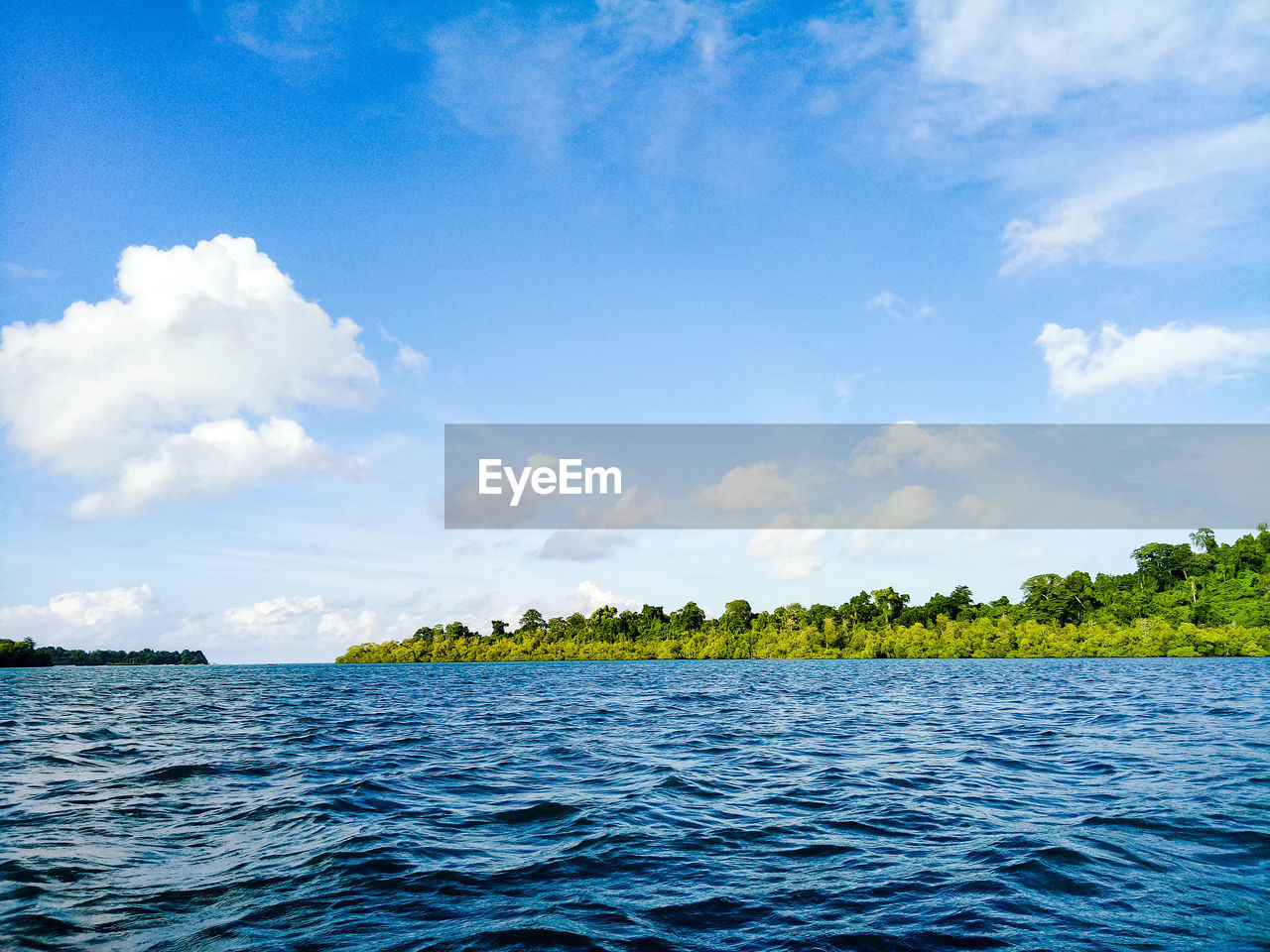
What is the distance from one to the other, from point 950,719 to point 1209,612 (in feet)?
448

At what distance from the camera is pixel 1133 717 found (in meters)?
27.5

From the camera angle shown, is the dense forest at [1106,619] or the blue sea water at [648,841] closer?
the blue sea water at [648,841]

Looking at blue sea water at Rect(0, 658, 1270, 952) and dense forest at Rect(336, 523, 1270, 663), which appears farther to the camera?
dense forest at Rect(336, 523, 1270, 663)

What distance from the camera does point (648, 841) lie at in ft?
38.2

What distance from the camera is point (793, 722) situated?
1146 inches

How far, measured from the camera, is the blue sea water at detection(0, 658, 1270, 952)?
26.5ft

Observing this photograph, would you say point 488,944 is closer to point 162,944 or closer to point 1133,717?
point 162,944

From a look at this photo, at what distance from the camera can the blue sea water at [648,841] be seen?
8.09m

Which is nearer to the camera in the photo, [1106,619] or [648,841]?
[648,841]

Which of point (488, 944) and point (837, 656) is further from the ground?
point (488, 944)

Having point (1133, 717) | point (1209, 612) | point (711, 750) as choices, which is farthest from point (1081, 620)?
point (711, 750)

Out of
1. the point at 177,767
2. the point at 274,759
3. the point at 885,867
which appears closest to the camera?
the point at 885,867

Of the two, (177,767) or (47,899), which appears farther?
(177,767)

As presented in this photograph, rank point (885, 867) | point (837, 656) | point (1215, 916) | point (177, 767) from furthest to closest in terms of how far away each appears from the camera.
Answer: point (837, 656), point (177, 767), point (885, 867), point (1215, 916)
